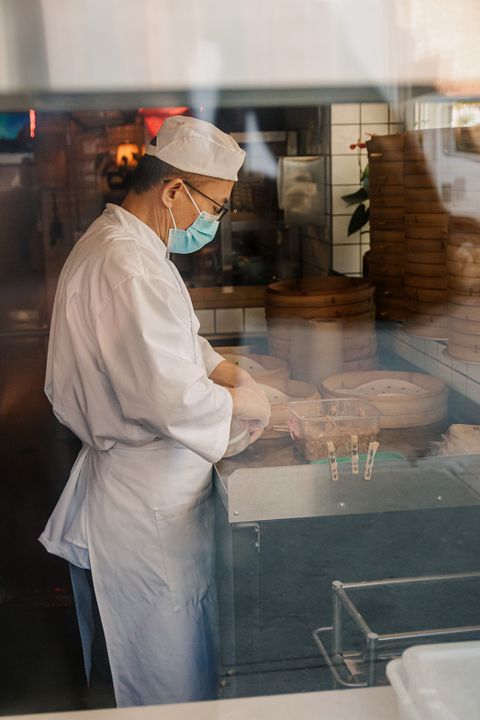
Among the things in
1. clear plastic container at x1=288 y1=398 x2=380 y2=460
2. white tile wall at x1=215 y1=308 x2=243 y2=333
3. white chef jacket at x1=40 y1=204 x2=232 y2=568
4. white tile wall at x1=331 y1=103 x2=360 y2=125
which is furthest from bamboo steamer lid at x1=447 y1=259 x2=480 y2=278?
white tile wall at x1=215 y1=308 x2=243 y2=333

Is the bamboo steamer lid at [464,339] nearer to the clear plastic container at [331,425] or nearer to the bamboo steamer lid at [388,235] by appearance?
the clear plastic container at [331,425]

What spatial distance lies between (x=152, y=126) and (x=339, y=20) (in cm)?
93

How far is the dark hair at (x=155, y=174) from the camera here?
57.3 inches

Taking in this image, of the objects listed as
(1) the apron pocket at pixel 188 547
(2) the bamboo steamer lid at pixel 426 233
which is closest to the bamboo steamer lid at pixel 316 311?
(2) the bamboo steamer lid at pixel 426 233

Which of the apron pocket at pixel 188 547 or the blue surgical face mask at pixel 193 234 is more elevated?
the blue surgical face mask at pixel 193 234

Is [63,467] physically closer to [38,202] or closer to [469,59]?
[38,202]

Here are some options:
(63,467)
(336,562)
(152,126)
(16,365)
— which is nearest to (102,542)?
(336,562)

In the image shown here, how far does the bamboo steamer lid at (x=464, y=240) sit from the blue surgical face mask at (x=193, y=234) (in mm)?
491

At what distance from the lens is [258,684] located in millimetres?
1455

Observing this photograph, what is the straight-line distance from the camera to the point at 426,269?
1.95m

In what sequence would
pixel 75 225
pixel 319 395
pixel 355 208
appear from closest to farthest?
pixel 319 395, pixel 355 208, pixel 75 225

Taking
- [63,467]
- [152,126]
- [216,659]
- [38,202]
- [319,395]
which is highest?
[152,126]

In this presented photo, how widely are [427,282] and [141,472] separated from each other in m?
0.82

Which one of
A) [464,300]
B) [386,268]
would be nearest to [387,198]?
[386,268]
